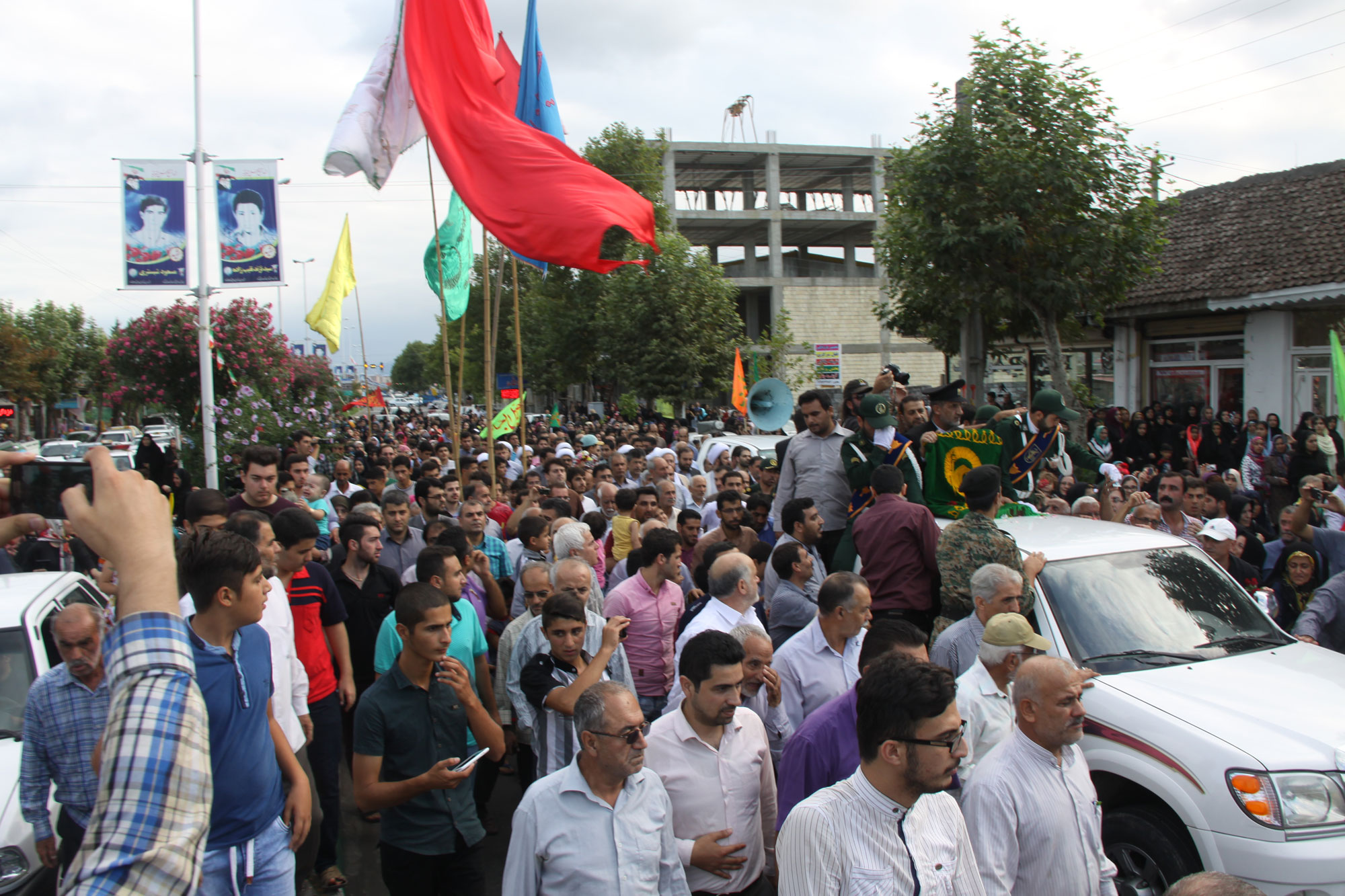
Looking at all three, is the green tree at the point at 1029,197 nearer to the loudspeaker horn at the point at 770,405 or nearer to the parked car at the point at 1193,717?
the loudspeaker horn at the point at 770,405

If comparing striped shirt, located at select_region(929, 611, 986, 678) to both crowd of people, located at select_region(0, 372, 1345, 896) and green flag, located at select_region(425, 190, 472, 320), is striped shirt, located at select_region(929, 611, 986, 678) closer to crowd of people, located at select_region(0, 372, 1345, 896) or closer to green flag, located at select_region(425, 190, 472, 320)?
crowd of people, located at select_region(0, 372, 1345, 896)

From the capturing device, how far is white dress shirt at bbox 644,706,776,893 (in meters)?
3.46

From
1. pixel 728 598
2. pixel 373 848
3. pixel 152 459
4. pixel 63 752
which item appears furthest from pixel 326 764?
pixel 152 459

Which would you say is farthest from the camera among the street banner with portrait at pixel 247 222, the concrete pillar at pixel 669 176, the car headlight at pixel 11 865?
the concrete pillar at pixel 669 176

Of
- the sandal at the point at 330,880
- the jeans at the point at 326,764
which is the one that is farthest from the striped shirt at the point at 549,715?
the sandal at the point at 330,880

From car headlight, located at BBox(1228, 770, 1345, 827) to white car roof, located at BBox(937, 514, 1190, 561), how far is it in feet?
5.03

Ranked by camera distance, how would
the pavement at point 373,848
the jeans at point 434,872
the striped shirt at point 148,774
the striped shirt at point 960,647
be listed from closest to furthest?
the striped shirt at point 148,774 < the jeans at point 434,872 < the striped shirt at point 960,647 < the pavement at point 373,848

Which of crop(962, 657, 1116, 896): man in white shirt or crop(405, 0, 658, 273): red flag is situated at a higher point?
crop(405, 0, 658, 273): red flag

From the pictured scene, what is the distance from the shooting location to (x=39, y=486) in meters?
2.92

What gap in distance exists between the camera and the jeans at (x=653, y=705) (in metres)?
5.32

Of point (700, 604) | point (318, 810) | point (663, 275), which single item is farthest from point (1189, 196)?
point (318, 810)

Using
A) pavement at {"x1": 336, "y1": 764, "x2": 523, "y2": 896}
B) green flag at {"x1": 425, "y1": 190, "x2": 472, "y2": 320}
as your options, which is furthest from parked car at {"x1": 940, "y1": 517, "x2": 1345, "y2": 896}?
green flag at {"x1": 425, "y1": 190, "x2": 472, "y2": 320}

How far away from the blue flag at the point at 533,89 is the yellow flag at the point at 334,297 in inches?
356

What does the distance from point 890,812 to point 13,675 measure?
4.43m
